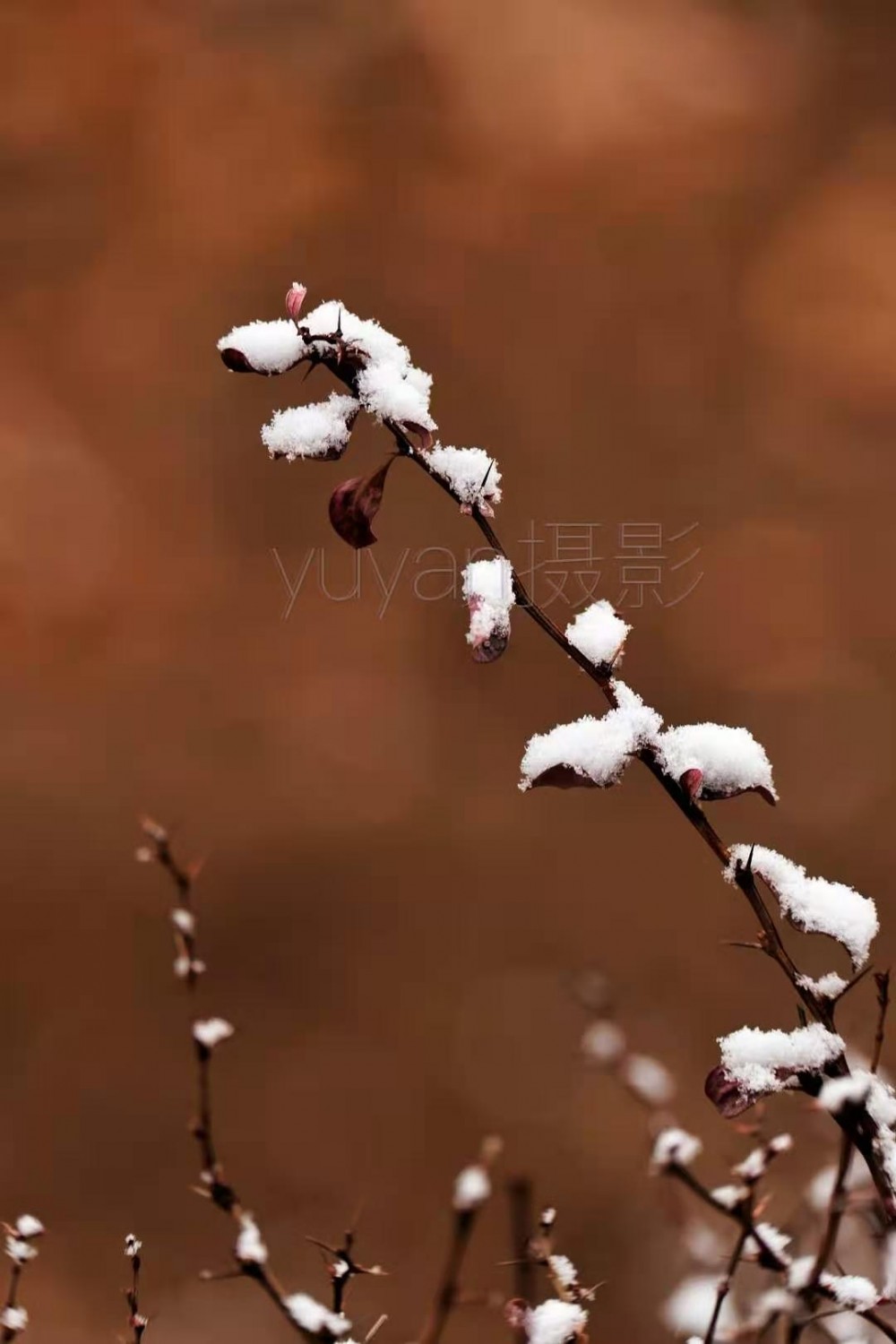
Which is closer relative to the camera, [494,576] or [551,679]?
[494,576]

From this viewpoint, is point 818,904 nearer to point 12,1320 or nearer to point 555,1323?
point 555,1323

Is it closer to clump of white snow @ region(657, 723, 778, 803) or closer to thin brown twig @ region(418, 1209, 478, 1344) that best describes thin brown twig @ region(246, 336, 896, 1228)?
clump of white snow @ region(657, 723, 778, 803)

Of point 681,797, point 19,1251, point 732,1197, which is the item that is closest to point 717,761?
point 681,797

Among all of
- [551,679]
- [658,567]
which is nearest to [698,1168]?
[551,679]

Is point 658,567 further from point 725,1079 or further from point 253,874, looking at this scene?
point 725,1079

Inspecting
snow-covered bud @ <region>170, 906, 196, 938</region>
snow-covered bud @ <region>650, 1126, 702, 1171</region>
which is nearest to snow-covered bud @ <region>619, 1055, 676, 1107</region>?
snow-covered bud @ <region>650, 1126, 702, 1171</region>

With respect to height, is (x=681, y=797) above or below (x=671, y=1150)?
above

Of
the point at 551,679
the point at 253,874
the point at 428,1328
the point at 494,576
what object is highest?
the point at 551,679
